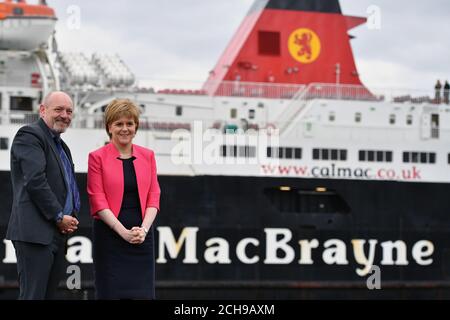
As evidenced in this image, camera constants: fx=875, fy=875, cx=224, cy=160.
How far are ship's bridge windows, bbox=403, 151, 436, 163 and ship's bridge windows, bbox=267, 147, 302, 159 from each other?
2.04 meters

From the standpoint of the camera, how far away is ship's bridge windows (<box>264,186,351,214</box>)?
1397 centimetres

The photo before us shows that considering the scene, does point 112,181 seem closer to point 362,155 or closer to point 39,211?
point 39,211

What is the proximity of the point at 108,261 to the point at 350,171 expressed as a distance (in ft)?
37.3

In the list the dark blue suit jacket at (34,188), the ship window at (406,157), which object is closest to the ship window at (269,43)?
the ship window at (406,157)

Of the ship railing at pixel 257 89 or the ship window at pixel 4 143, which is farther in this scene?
the ship railing at pixel 257 89

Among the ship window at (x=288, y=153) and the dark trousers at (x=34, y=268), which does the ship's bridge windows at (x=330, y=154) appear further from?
the dark trousers at (x=34, y=268)

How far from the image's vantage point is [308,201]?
1407 cm

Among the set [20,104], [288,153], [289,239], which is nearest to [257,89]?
[288,153]

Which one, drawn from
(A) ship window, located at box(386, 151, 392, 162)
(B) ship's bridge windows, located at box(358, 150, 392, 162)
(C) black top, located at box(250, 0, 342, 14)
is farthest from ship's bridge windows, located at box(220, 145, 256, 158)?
(C) black top, located at box(250, 0, 342, 14)

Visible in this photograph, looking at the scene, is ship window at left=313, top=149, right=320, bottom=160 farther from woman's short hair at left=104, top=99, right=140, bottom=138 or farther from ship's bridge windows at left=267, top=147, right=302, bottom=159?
woman's short hair at left=104, top=99, right=140, bottom=138

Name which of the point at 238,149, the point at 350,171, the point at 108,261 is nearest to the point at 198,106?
the point at 238,149

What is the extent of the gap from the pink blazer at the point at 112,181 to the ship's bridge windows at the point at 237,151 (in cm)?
1017

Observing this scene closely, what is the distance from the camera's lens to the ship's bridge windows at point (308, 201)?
1397 cm
